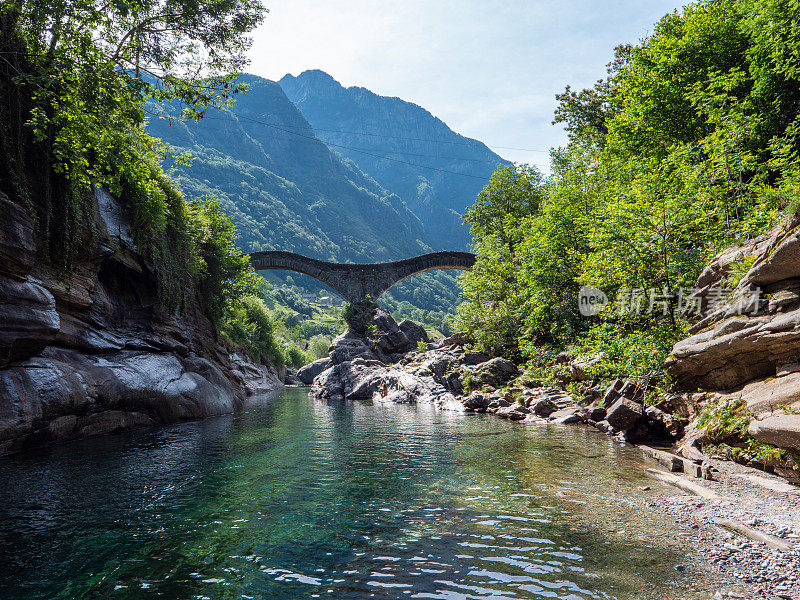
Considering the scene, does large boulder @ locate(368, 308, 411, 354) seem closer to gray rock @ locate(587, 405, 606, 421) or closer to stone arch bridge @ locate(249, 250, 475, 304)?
stone arch bridge @ locate(249, 250, 475, 304)

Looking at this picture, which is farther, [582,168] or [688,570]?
[582,168]

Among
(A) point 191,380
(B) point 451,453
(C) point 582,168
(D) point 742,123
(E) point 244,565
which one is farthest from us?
(C) point 582,168

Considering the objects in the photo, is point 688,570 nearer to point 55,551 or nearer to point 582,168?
A: point 55,551

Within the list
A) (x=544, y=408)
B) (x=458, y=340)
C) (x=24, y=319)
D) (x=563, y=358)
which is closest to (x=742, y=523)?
(x=544, y=408)

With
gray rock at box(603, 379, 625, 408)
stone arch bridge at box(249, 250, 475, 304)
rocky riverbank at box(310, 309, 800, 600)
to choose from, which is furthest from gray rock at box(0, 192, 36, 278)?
stone arch bridge at box(249, 250, 475, 304)

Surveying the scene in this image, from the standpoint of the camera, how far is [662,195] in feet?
52.5

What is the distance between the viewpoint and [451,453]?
1141 centimetres

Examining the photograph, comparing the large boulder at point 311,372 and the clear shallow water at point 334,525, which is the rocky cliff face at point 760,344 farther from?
the large boulder at point 311,372

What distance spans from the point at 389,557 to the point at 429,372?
78.8ft

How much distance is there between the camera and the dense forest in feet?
45.5

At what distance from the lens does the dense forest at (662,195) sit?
45.5 feet

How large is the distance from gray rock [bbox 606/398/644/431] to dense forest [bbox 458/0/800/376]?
135 centimetres

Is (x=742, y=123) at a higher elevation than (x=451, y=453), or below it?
higher

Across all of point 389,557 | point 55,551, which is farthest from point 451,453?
point 55,551
